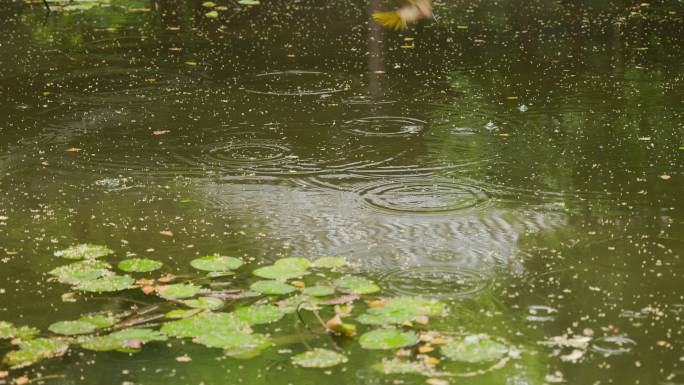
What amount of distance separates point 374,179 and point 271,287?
1.90 metres

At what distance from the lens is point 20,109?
27.2 ft

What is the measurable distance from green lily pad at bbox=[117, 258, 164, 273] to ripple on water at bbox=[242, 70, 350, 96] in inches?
149

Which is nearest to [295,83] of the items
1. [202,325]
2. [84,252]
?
[84,252]

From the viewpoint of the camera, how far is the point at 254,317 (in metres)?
4.46

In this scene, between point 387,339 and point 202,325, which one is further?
point 202,325

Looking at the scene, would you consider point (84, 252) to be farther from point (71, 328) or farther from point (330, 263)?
point (330, 263)

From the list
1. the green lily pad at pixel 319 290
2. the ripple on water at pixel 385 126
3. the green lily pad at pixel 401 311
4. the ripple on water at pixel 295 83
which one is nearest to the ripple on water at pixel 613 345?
the green lily pad at pixel 401 311

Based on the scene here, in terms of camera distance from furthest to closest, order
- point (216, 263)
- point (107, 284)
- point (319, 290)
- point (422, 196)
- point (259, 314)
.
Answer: point (422, 196) < point (216, 263) < point (107, 284) < point (319, 290) < point (259, 314)

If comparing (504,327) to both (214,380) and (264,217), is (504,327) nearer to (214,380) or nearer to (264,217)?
(214,380)

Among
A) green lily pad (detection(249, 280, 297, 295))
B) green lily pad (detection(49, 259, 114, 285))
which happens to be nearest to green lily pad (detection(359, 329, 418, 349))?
green lily pad (detection(249, 280, 297, 295))

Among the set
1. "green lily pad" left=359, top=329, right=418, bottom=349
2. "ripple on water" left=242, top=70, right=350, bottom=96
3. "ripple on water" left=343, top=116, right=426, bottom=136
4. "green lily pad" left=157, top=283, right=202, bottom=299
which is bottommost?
"green lily pad" left=359, top=329, right=418, bottom=349

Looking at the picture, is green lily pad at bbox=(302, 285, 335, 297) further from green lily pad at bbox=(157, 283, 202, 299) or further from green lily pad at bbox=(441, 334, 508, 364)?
green lily pad at bbox=(441, 334, 508, 364)

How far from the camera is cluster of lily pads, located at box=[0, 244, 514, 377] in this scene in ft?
13.6

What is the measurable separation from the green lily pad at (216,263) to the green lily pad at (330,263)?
38 centimetres
